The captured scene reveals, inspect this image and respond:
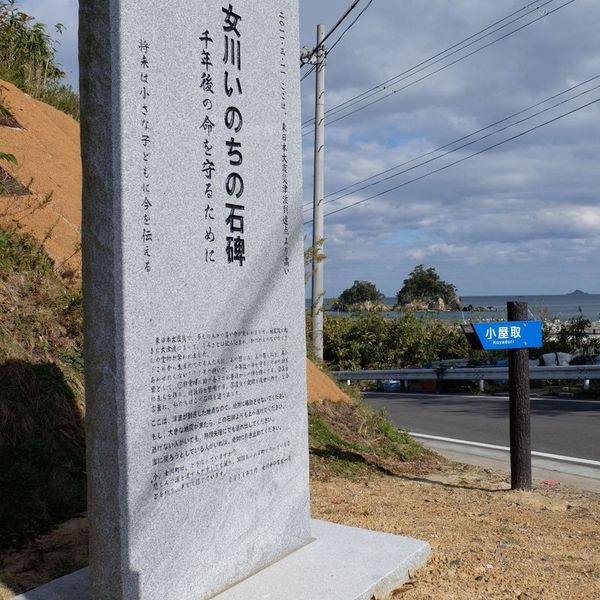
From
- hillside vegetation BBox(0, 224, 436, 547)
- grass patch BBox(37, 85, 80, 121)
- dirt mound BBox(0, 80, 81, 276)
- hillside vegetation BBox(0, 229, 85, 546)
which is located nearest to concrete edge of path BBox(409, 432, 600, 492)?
hillside vegetation BBox(0, 224, 436, 547)

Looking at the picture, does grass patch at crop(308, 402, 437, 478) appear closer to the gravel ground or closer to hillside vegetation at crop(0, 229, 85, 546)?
the gravel ground

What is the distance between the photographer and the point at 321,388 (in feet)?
34.9

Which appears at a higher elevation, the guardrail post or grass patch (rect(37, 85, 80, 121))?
grass patch (rect(37, 85, 80, 121))

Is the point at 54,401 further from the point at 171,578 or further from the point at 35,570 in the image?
the point at 171,578

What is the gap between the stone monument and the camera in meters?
3.52

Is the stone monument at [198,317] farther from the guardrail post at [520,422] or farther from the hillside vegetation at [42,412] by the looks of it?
the guardrail post at [520,422]

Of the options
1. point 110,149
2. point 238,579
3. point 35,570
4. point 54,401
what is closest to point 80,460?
point 54,401

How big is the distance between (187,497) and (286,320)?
1409mm

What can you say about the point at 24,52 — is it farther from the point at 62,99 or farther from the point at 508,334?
the point at 508,334

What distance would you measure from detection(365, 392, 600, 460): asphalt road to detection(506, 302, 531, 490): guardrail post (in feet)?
9.02

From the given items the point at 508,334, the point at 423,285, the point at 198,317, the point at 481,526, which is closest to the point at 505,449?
the point at 508,334

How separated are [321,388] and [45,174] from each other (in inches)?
190

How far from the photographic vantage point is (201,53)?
4035 millimetres

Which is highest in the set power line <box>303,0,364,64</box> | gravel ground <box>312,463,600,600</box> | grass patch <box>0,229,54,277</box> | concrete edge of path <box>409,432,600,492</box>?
power line <box>303,0,364,64</box>
